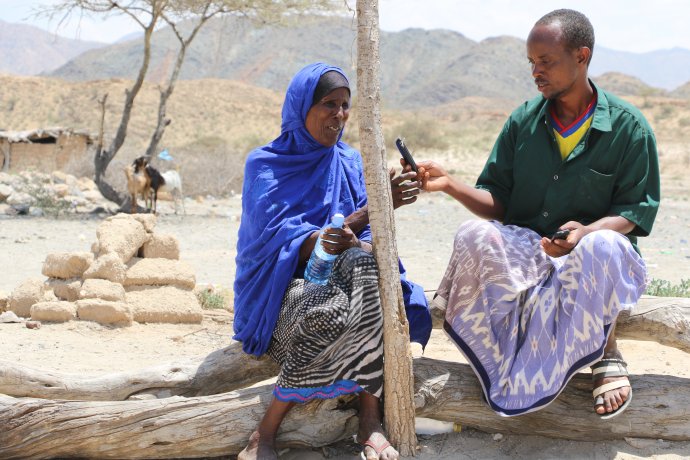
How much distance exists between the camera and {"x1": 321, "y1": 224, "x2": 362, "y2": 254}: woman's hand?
3.09m

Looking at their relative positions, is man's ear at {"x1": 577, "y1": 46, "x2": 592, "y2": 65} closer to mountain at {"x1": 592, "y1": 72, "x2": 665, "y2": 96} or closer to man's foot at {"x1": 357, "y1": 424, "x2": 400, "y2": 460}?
man's foot at {"x1": 357, "y1": 424, "x2": 400, "y2": 460}

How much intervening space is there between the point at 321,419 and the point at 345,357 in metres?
0.34

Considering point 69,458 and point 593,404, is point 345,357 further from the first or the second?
point 69,458

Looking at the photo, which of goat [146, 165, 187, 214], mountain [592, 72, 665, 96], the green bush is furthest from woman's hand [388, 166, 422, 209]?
mountain [592, 72, 665, 96]

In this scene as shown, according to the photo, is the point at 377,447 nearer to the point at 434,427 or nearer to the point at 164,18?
the point at 434,427

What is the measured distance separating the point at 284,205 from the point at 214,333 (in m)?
2.53

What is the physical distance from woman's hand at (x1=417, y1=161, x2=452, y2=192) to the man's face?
1.83 feet

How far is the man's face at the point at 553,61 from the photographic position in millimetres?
3195

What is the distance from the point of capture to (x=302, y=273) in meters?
3.37

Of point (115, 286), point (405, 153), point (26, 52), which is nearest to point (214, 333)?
point (115, 286)

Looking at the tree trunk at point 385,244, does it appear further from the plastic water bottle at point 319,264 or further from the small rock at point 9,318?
the small rock at point 9,318

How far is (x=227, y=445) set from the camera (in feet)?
10.7

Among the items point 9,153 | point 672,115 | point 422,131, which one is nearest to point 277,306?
point 9,153

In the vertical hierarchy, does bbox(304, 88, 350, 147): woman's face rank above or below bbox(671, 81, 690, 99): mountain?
below
